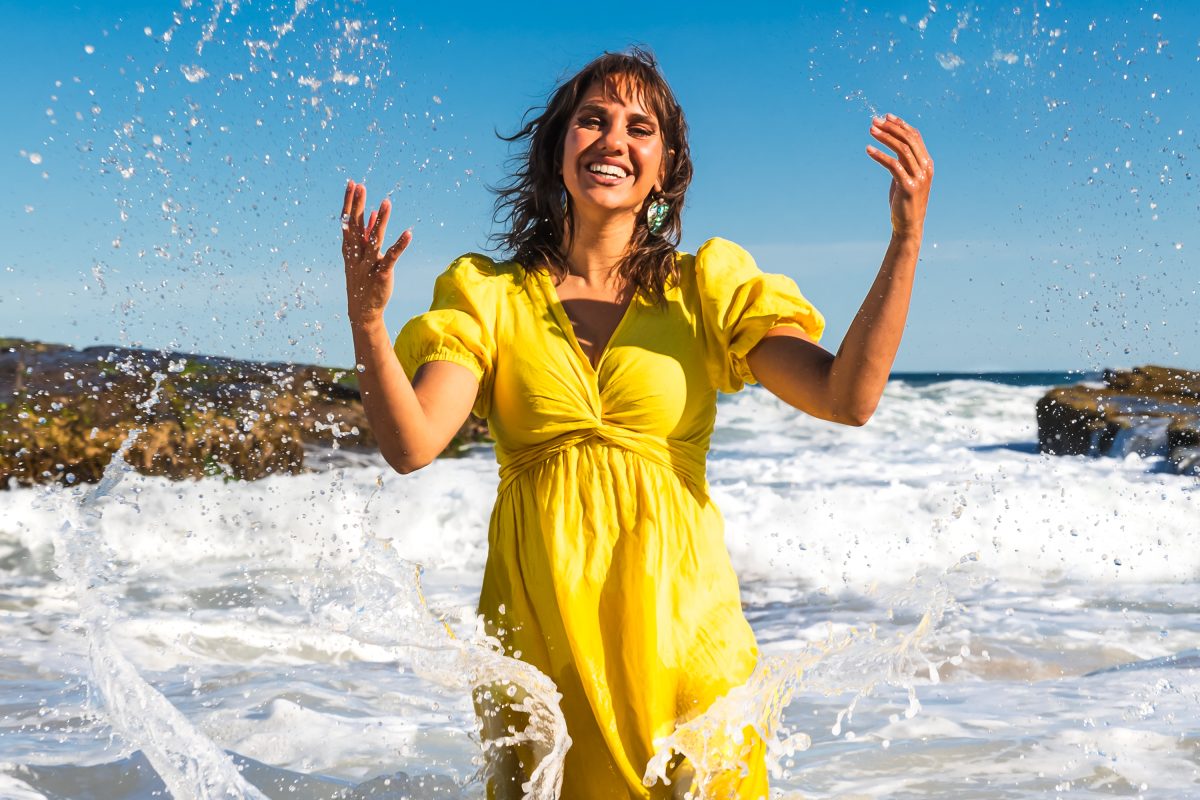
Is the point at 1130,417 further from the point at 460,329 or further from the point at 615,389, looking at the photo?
the point at 460,329

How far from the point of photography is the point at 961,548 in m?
12.9

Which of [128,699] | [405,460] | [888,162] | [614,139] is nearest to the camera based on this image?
[888,162]

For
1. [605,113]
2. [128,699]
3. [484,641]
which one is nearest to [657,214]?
[605,113]

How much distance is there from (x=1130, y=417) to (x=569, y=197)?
1638 cm

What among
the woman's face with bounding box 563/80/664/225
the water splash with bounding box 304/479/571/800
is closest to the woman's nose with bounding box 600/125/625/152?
the woman's face with bounding box 563/80/664/225

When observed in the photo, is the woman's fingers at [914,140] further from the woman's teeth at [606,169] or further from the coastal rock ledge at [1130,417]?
the coastal rock ledge at [1130,417]

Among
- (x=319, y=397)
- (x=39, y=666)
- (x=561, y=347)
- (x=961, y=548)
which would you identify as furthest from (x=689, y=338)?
(x=319, y=397)

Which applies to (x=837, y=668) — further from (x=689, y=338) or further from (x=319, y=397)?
(x=319, y=397)

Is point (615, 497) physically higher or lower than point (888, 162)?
lower

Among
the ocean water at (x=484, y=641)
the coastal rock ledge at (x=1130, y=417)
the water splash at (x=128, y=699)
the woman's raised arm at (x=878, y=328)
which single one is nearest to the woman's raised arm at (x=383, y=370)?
the ocean water at (x=484, y=641)

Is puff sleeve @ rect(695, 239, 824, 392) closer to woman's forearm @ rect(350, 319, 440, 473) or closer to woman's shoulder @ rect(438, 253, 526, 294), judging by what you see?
woman's shoulder @ rect(438, 253, 526, 294)


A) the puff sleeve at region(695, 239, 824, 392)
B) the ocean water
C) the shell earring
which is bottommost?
the ocean water

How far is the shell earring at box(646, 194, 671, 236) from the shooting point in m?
2.96

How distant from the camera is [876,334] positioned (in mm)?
2504
